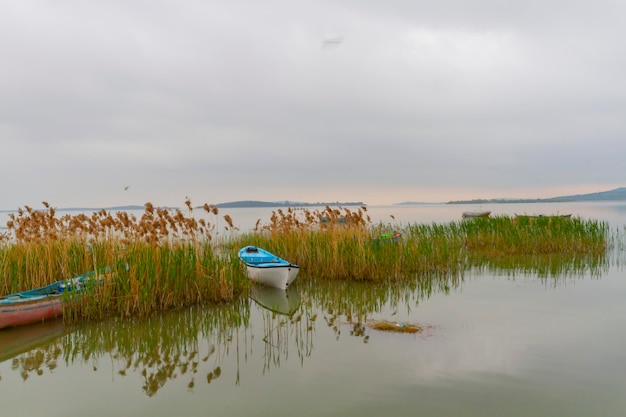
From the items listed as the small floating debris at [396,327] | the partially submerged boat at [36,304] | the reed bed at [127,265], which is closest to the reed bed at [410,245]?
the reed bed at [127,265]

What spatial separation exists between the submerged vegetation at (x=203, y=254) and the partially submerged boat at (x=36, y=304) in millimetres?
285

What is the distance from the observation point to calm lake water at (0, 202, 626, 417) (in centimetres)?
496

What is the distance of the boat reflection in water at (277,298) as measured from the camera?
9.75m

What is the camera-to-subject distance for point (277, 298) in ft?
35.8

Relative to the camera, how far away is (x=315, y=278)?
518 inches

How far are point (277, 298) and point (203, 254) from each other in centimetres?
232

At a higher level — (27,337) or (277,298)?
(27,337)

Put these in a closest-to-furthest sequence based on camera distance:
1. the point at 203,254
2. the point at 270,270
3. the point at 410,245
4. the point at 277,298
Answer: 1. the point at 203,254
2. the point at 277,298
3. the point at 270,270
4. the point at 410,245

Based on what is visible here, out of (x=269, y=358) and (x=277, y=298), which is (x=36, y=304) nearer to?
(x=269, y=358)

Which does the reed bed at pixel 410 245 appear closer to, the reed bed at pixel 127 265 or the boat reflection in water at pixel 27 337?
the reed bed at pixel 127 265

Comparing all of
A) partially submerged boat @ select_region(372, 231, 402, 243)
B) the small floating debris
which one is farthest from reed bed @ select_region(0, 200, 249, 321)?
partially submerged boat @ select_region(372, 231, 402, 243)

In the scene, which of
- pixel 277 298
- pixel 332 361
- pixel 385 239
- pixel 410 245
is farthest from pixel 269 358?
pixel 410 245

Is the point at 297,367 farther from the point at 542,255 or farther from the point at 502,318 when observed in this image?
the point at 542,255

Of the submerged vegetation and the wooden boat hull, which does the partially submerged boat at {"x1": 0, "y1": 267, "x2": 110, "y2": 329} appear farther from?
the wooden boat hull
